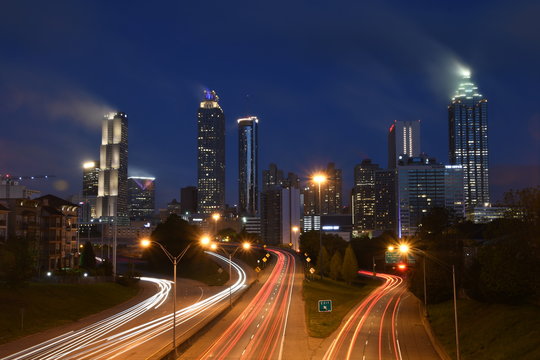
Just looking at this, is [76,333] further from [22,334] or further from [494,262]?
[494,262]

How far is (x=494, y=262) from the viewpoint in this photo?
51562 mm

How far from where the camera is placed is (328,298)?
78062mm

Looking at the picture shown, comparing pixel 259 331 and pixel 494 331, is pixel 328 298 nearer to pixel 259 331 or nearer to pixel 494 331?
pixel 259 331

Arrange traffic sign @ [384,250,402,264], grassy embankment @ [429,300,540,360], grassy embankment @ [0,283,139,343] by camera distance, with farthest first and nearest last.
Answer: traffic sign @ [384,250,402,264] → grassy embankment @ [0,283,139,343] → grassy embankment @ [429,300,540,360]

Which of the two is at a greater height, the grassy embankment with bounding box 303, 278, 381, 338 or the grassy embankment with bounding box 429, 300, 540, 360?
the grassy embankment with bounding box 429, 300, 540, 360

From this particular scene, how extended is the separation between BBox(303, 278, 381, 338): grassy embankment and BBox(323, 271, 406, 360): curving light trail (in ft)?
4.42

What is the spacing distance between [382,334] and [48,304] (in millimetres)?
38449

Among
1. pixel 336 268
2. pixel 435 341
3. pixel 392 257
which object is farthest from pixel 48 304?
pixel 336 268

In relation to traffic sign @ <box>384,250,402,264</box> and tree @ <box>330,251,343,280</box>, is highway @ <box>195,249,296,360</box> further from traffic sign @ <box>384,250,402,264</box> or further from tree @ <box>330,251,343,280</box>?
tree @ <box>330,251,343,280</box>

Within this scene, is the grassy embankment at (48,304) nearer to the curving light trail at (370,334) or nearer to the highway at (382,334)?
the curving light trail at (370,334)

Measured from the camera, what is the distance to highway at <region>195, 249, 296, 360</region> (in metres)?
41.3

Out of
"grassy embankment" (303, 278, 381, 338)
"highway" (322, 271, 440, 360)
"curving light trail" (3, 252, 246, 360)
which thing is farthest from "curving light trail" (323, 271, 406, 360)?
"curving light trail" (3, 252, 246, 360)

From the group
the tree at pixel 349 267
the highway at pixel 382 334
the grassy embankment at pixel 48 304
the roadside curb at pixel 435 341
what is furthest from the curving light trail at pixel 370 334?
the grassy embankment at pixel 48 304

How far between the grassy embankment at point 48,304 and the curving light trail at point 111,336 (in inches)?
161
